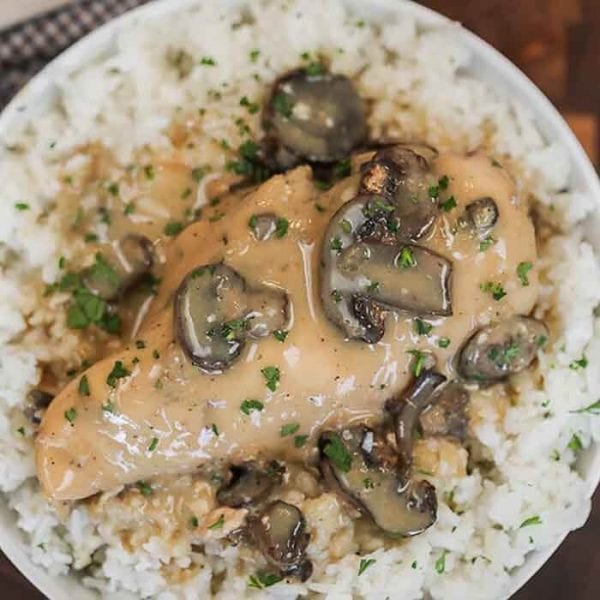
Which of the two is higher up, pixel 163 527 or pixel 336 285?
pixel 336 285

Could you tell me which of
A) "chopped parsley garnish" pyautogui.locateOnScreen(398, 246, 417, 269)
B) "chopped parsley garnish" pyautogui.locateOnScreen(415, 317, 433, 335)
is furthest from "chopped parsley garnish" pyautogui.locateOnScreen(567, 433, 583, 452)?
"chopped parsley garnish" pyautogui.locateOnScreen(398, 246, 417, 269)

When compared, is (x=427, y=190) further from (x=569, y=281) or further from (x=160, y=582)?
(x=160, y=582)

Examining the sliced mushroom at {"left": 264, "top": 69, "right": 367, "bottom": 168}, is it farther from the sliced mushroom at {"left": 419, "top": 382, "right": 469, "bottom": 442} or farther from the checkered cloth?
the checkered cloth

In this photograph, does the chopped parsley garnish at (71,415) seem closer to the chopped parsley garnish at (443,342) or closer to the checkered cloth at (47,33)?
the chopped parsley garnish at (443,342)

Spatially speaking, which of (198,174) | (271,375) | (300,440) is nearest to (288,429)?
(300,440)

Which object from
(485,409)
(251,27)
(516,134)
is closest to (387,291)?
(485,409)
